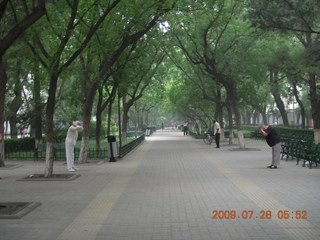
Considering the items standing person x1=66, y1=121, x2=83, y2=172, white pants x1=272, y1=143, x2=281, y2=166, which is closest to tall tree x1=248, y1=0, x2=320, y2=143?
white pants x1=272, y1=143, x2=281, y2=166

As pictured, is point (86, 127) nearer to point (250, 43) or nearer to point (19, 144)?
point (19, 144)

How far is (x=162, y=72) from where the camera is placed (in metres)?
33.4

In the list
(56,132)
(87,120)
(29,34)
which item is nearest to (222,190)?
(29,34)

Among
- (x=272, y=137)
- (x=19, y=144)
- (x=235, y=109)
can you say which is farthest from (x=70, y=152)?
(x=235, y=109)

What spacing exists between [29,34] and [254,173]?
24.8ft

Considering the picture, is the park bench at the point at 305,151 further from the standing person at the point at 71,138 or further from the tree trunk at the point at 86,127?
the tree trunk at the point at 86,127

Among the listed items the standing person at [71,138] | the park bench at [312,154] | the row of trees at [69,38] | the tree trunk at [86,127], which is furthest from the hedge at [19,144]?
the park bench at [312,154]

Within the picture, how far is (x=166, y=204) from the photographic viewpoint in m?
8.04

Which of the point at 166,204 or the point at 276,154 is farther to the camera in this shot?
the point at 276,154
